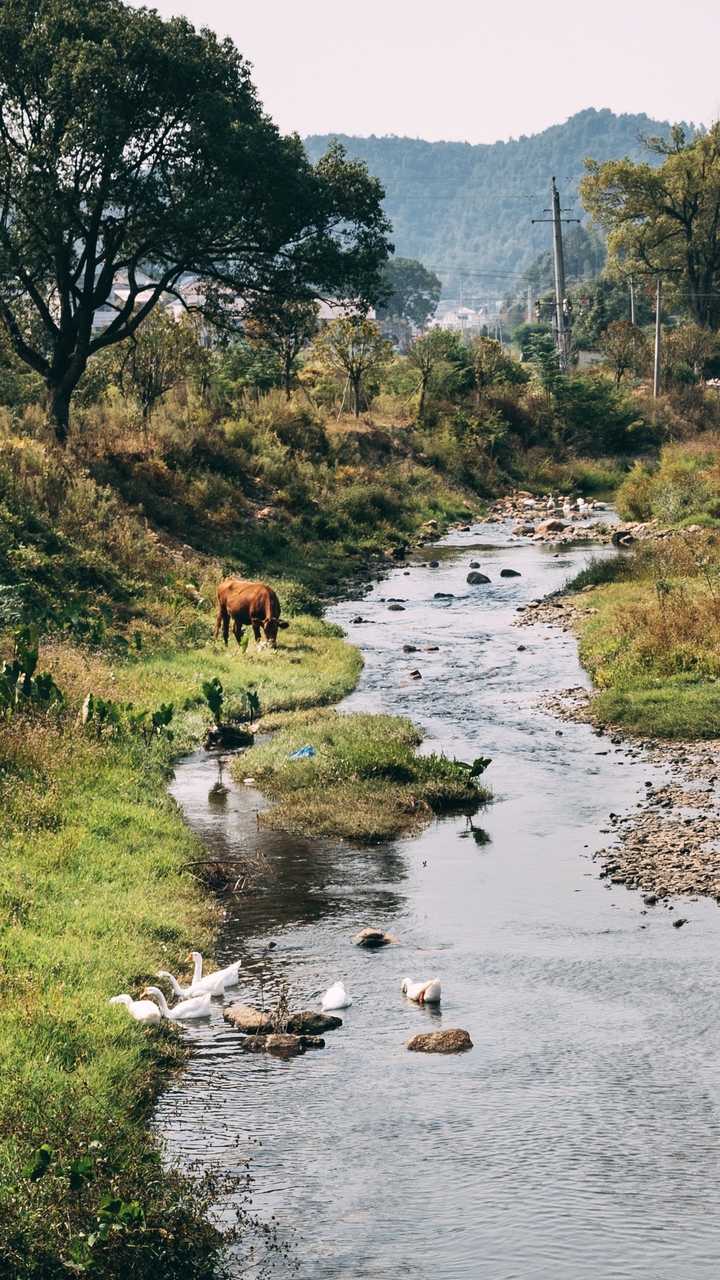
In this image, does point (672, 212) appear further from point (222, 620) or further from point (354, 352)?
point (222, 620)

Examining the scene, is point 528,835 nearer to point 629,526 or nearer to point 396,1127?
point 396,1127

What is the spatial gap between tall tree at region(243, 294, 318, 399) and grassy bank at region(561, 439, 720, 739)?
41.4ft

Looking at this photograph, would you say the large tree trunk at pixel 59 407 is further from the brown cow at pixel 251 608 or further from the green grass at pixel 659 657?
the green grass at pixel 659 657

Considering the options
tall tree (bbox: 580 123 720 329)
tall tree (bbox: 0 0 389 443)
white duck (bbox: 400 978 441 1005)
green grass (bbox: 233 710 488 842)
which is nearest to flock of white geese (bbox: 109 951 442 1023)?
white duck (bbox: 400 978 441 1005)

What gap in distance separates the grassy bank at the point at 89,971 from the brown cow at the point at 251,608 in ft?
15.6

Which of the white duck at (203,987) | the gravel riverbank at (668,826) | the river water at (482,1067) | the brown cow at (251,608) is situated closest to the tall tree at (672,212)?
the brown cow at (251,608)

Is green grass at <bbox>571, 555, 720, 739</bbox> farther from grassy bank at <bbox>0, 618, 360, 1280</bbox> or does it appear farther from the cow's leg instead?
the cow's leg

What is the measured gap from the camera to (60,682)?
2205 cm

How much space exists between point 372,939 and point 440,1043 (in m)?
2.53

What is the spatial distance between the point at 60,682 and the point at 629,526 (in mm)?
31052

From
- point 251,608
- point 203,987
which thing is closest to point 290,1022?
point 203,987

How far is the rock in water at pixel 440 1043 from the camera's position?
1161cm

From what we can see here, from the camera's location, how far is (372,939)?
14.1 meters

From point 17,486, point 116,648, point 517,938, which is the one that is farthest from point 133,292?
point 517,938
